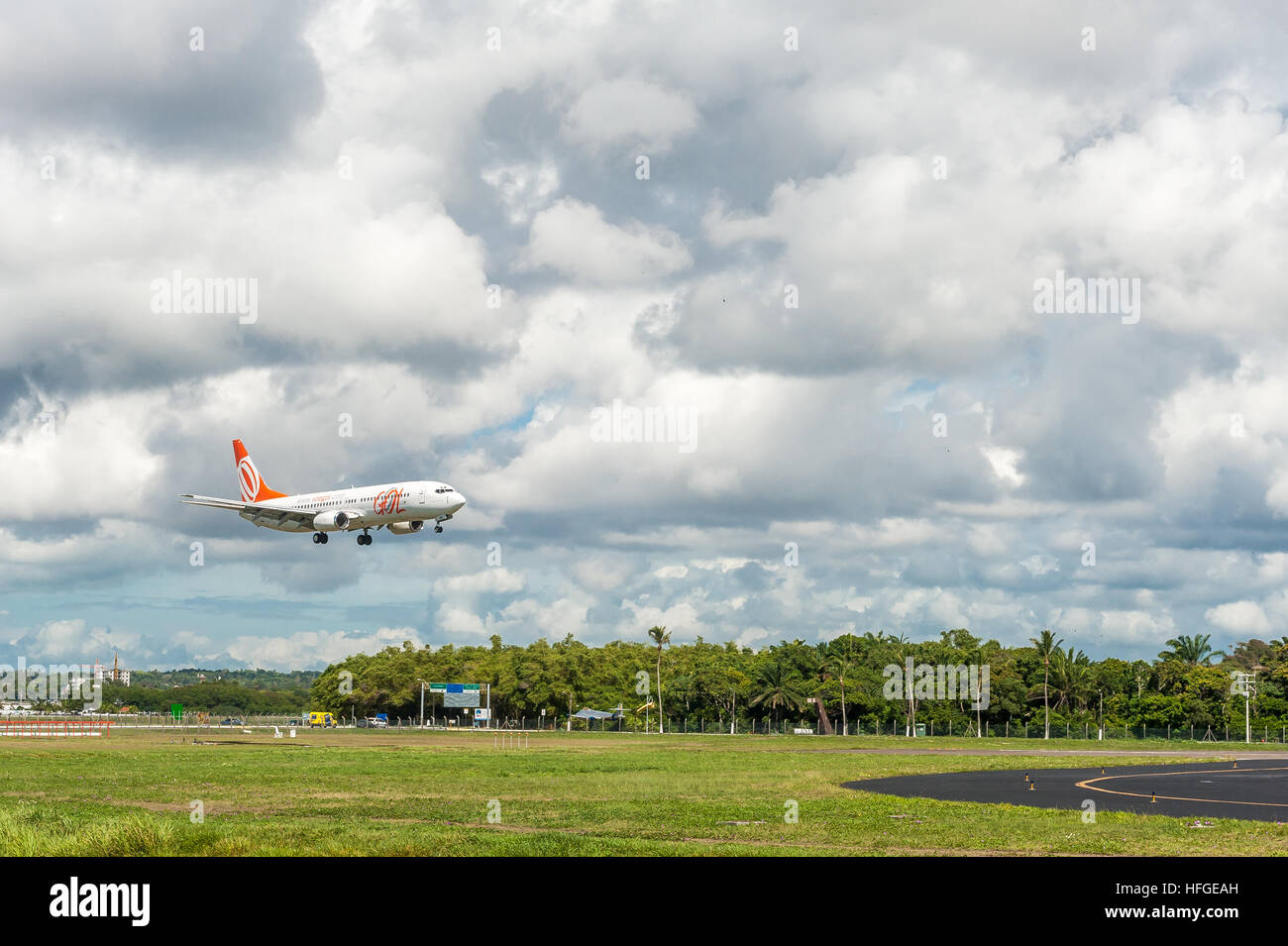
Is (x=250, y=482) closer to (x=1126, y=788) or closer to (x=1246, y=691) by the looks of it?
(x=1126, y=788)

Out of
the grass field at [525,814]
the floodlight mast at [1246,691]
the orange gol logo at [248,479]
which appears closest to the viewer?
the grass field at [525,814]

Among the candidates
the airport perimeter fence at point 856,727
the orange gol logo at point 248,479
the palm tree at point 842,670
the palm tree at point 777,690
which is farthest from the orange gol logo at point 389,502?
the palm tree at point 777,690

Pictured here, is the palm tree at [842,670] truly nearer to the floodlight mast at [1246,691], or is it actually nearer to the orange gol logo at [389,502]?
the floodlight mast at [1246,691]

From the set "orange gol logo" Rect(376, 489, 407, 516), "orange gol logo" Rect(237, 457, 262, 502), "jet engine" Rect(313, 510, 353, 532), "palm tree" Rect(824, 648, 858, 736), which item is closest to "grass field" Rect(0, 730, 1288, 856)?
"jet engine" Rect(313, 510, 353, 532)

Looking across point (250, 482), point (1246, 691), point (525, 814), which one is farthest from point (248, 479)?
point (1246, 691)

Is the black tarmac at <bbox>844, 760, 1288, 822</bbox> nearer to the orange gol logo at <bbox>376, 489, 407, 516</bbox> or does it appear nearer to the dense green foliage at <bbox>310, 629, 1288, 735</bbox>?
the orange gol logo at <bbox>376, 489, 407, 516</bbox>

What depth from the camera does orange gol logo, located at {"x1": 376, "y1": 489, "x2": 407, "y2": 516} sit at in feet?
252

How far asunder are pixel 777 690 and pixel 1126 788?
387ft

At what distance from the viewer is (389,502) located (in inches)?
3039

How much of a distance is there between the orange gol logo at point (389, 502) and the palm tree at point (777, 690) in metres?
102

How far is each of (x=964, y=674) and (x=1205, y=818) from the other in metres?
126

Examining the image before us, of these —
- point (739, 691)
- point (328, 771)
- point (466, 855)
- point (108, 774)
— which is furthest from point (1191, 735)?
point (466, 855)

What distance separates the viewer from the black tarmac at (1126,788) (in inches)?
1711
